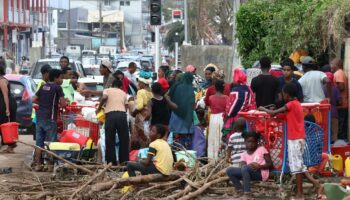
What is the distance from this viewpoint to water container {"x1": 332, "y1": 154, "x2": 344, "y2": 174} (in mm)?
13844

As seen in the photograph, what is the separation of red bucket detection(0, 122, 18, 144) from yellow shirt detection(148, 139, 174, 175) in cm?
527

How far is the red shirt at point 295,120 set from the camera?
1173cm

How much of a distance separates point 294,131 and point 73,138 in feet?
16.2

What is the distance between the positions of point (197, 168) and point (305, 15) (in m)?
6.97

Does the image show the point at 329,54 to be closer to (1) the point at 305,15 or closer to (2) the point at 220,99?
(1) the point at 305,15

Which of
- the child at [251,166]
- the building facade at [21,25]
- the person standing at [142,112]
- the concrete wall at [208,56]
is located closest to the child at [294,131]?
the child at [251,166]

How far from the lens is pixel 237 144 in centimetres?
1277

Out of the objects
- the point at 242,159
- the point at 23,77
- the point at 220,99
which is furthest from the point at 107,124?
the point at 23,77

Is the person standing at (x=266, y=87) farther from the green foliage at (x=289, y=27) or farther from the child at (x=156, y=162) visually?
the green foliage at (x=289, y=27)

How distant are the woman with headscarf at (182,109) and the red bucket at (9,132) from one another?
2939mm

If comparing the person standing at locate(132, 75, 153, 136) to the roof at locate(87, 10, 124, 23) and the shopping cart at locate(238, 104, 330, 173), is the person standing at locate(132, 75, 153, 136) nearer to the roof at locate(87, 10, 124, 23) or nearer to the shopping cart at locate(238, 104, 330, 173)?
the shopping cart at locate(238, 104, 330, 173)

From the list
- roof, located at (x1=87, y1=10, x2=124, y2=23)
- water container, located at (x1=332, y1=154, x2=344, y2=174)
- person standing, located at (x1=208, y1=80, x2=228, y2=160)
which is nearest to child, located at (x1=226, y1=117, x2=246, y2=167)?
water container, located at (x1=332, y1=154, x2=344, y2=174)

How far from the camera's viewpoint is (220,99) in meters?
15.6

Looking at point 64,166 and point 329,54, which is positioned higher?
point 329,54
